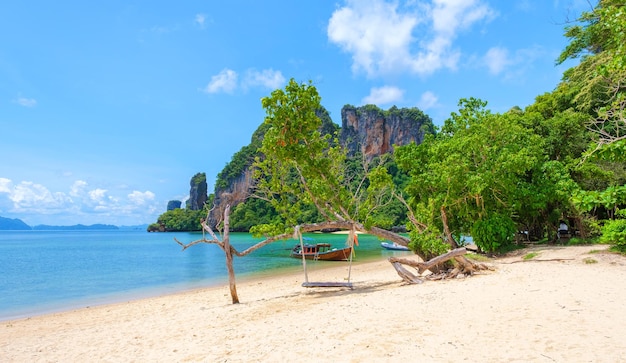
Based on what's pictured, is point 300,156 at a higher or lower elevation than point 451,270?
higher

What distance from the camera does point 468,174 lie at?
14.2 m

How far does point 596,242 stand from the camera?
14969 mm

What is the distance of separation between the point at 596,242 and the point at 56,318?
1968 cm

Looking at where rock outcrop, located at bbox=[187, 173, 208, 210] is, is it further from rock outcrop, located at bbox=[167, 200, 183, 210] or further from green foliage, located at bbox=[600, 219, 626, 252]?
green foliage, located at bbox=[600, 219, 626, 252]

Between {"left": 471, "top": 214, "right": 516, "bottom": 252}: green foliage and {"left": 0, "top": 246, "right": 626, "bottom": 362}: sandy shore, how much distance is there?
434 centimetres

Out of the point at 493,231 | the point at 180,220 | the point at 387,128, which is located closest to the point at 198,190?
the point at 180,220

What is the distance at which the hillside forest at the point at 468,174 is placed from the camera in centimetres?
1073

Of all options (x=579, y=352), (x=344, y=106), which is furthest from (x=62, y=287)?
(x=344, y=106)

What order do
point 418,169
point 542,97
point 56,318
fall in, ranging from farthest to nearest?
1. point 542,97
2. point 418,169
3. point 56,318

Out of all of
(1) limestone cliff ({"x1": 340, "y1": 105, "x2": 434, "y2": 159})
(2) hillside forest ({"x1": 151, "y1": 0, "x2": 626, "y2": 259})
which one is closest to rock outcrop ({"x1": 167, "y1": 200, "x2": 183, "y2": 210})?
(1) limestone cliff ({"x1": 340, "y1": 105, "x2": 434, "y2": 159})

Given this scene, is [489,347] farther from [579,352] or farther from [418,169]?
[418,169]

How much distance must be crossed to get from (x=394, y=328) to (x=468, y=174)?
1024 cm

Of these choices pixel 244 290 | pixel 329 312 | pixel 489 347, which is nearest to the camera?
pixel 489 347

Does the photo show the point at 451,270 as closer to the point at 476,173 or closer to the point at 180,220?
the point at 476,173
